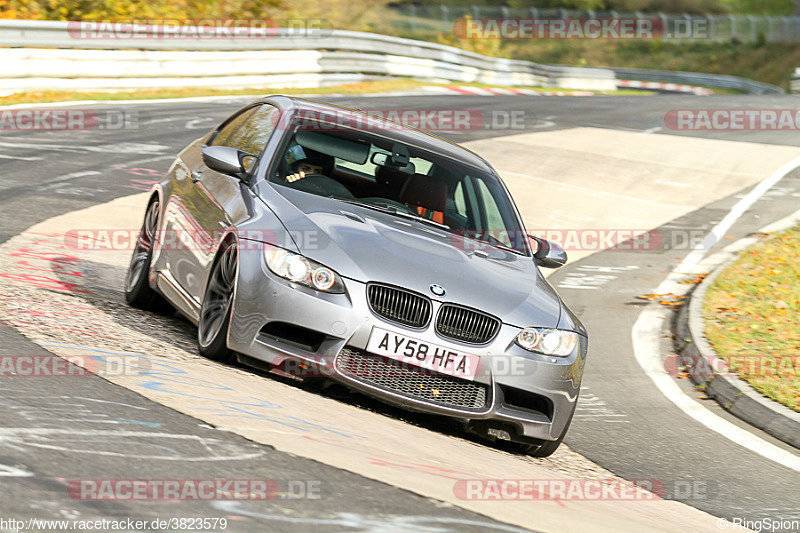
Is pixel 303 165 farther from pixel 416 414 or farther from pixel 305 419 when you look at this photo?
pixel 305 419

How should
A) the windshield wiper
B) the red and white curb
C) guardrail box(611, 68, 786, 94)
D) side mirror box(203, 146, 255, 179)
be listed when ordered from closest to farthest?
1. side mirror box(203, 146, 255, 179)
2. the windshield wiper
3. the red and white curb
4. guardrail box(611, 68, 786, 94)

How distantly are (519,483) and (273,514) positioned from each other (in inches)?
64.6

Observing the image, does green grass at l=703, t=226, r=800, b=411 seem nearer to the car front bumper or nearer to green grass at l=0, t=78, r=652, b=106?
the car front bumper

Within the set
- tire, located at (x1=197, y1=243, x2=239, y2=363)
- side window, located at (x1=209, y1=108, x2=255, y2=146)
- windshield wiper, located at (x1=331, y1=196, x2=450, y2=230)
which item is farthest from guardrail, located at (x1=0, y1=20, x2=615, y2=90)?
tire, located at (x1=197, y1=243, x2=239, y2=363)

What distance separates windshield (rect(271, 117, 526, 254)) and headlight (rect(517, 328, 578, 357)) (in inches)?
43.5

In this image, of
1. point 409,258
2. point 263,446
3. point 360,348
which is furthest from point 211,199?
point 263,446

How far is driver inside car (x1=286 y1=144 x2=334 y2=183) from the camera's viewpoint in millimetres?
7160

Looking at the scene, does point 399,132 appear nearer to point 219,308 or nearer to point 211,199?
point 211,199

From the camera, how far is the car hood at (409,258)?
605 cm

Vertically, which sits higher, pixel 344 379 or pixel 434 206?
pixel 434 206

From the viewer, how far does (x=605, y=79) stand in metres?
46.0

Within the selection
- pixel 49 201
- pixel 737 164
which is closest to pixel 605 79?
pixel 737 164

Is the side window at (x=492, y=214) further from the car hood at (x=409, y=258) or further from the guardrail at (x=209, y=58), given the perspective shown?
the guardrail at (x=209, y=58)

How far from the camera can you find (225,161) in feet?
22.5
